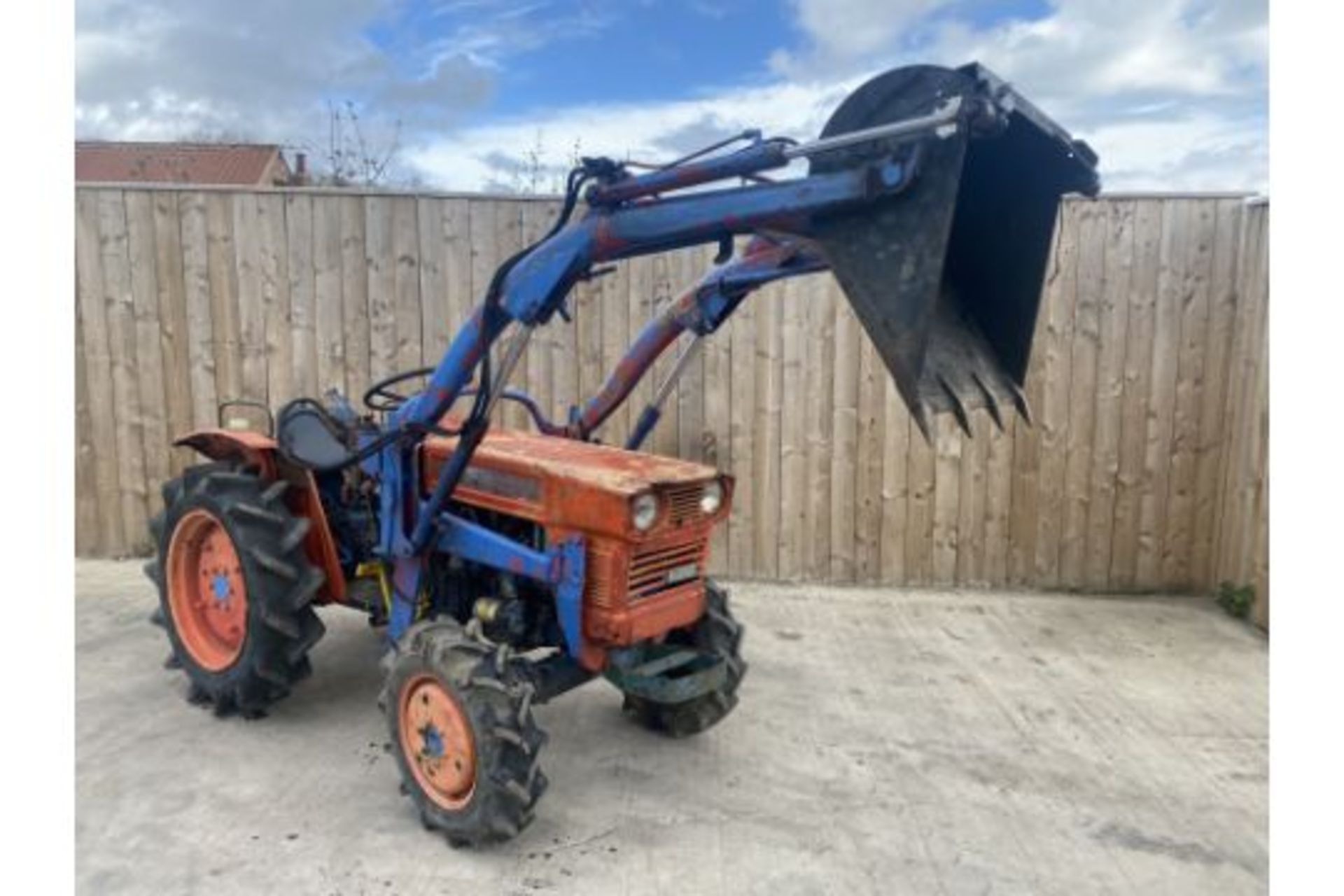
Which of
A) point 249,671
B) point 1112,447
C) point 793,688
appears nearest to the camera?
point 249,671

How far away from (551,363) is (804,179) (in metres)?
3.44

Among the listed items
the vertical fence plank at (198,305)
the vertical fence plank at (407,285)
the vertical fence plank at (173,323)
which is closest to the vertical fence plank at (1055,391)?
the vertical fence plank at (407,285)

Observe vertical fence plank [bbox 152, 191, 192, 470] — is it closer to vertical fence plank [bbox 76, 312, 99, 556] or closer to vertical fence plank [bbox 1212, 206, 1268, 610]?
vertical fence plank [bbox 76, 312, 99, 556]

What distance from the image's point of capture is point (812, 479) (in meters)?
5.67

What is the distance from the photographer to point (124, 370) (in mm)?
5734

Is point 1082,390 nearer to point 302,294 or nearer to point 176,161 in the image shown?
point 302,294

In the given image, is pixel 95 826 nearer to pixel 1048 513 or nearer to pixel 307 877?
pixel 307 877

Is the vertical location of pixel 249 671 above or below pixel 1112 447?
below

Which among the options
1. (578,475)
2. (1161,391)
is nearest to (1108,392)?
(1161,391)

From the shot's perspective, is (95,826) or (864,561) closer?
(95,826)

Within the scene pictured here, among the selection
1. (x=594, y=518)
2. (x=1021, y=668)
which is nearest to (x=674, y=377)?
(x=594, y=518)

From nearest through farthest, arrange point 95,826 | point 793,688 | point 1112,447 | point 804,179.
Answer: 1. point 804,179
2. point 95,826
3. point 793,688
4. point 1112,447

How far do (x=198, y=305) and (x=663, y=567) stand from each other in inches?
155

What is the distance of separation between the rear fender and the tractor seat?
6.3 inches
